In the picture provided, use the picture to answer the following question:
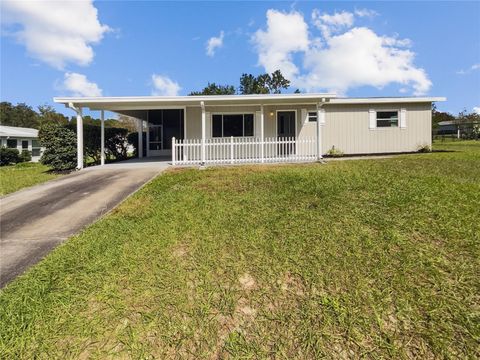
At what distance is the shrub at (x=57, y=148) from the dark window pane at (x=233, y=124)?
6630mm

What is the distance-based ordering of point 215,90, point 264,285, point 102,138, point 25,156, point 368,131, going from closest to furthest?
point 264,285
point 102,138
point 368,131
point 25,156
point 215,90

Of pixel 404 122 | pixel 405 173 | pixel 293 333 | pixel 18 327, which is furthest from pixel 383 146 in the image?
pixel 18 327

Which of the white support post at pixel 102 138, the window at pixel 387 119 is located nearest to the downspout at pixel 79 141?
the white support post at pixel 102 138

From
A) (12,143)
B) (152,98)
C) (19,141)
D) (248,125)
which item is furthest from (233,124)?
(19,141)

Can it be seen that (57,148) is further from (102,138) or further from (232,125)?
(232,125)

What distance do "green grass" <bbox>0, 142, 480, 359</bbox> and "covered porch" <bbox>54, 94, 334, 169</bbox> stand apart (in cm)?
730

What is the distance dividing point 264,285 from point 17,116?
66441 millimetres

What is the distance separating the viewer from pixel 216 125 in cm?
1514

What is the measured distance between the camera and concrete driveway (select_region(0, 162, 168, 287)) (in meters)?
4.68

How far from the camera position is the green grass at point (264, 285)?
2793 millimetres

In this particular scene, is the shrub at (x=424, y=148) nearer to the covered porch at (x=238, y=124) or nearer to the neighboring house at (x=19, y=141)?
the covered porch at (x=238, y=124)

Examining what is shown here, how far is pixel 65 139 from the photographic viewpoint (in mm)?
12727

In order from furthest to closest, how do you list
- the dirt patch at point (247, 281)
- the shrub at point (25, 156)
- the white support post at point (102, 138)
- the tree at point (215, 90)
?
the tree at point (215, 90)
the shrub at point (25, 156)
the white support post at point (102, 138)
the dirt patch at point (247, 281)

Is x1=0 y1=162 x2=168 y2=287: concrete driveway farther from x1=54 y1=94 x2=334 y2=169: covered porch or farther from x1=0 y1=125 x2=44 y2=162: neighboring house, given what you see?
x1=0 y1=125 x2=44 y2=162: neighboring house
